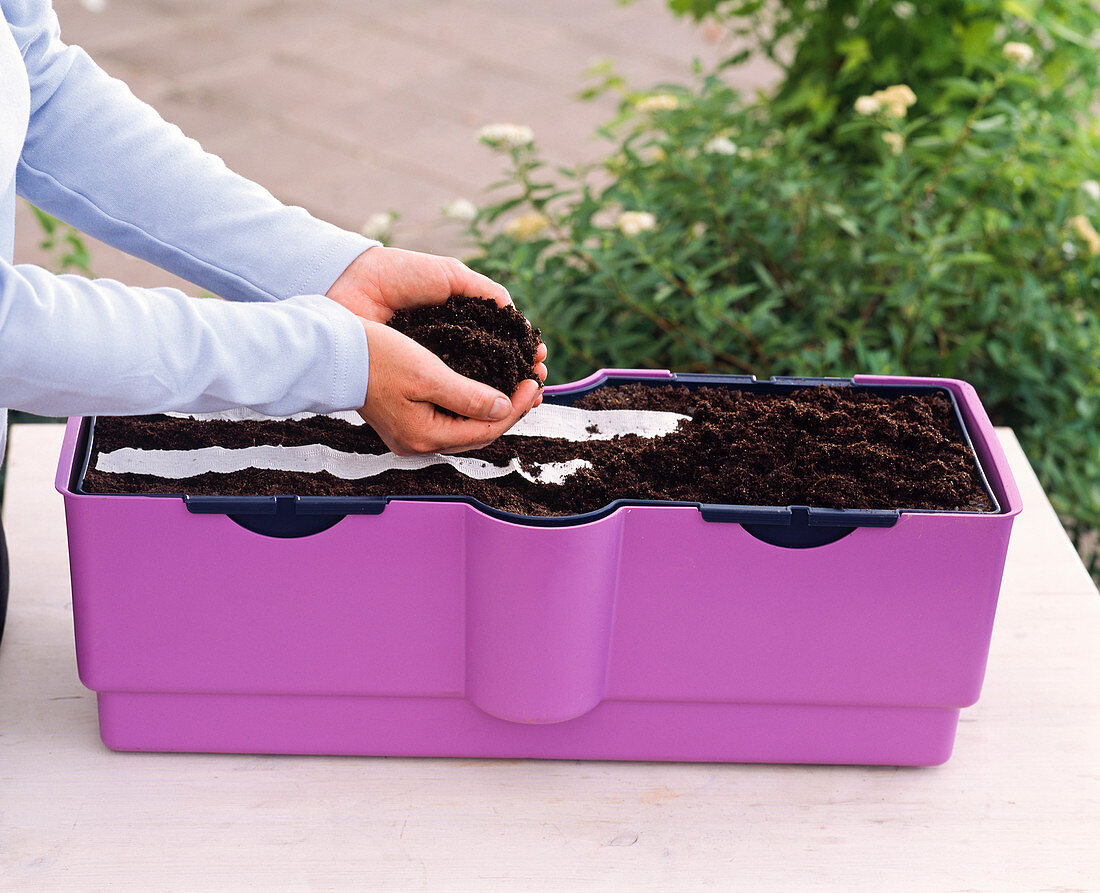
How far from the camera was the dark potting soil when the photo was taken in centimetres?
85

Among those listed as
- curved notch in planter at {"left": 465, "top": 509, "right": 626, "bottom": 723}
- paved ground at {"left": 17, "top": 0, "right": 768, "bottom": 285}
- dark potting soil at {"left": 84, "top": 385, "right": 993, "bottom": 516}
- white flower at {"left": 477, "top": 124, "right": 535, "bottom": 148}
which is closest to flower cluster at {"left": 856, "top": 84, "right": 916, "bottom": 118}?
white flower at {"left": 477, "top": 124, "right": 535, "bottom": 148}

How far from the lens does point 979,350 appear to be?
1.74m

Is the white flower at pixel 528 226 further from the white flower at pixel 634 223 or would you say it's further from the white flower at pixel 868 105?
the white flower at pixel 868 105

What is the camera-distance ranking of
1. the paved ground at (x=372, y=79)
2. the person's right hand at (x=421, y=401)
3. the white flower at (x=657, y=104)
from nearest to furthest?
the person's right hand at (x=421, y=401)
the white flower at (x=657, y=104)
the paved ground at (x=372, y=79)

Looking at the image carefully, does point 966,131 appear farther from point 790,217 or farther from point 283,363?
point 283,363

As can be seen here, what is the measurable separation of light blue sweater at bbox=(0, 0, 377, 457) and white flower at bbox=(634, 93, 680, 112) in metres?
0.95

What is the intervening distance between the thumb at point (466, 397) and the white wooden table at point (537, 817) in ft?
Result: 0.89

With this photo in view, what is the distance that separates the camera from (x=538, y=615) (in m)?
0.82

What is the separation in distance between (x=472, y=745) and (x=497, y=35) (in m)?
3.41

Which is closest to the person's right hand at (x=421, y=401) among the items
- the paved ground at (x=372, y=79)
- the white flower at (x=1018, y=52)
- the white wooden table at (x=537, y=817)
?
the white wooden table at (x=537, y=817)

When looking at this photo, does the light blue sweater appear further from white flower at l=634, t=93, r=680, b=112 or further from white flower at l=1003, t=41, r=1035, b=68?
white flower at l=1003, t=41, r=1035, b=68

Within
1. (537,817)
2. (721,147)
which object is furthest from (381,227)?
(537,817)

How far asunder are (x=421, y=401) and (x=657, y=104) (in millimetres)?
1103

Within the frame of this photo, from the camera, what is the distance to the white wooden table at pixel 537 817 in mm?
815
